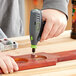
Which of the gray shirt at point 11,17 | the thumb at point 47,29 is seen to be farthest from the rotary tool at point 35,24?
the gray shirt at point 11,17

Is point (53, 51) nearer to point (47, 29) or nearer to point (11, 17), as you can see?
point (47, 29)

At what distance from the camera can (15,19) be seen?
1677mm

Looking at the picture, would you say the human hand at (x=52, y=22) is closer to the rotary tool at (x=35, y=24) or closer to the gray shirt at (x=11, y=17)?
the rotary tool at (x=35, y=24)

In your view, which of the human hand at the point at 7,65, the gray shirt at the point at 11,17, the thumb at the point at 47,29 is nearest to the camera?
the human hand at the point at 7,65

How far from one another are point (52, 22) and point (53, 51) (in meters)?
0.16

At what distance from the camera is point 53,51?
3.82 feet

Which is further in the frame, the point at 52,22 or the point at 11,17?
the point at 11,17

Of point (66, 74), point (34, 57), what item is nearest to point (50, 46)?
point (34, 57)

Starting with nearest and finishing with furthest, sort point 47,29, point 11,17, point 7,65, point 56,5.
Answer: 1. point 7,65
2. point 47,29
3. point 56,5
4. point 11,17

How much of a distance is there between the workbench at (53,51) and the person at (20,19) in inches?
2.7

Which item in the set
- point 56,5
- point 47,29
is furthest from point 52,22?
point 56,5

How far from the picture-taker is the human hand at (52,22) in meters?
1.07

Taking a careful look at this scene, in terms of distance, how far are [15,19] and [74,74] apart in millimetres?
873

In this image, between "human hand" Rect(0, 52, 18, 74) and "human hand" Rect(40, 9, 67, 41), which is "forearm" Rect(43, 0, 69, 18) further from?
"human hand" Rect(0, 52, 18, 74)
